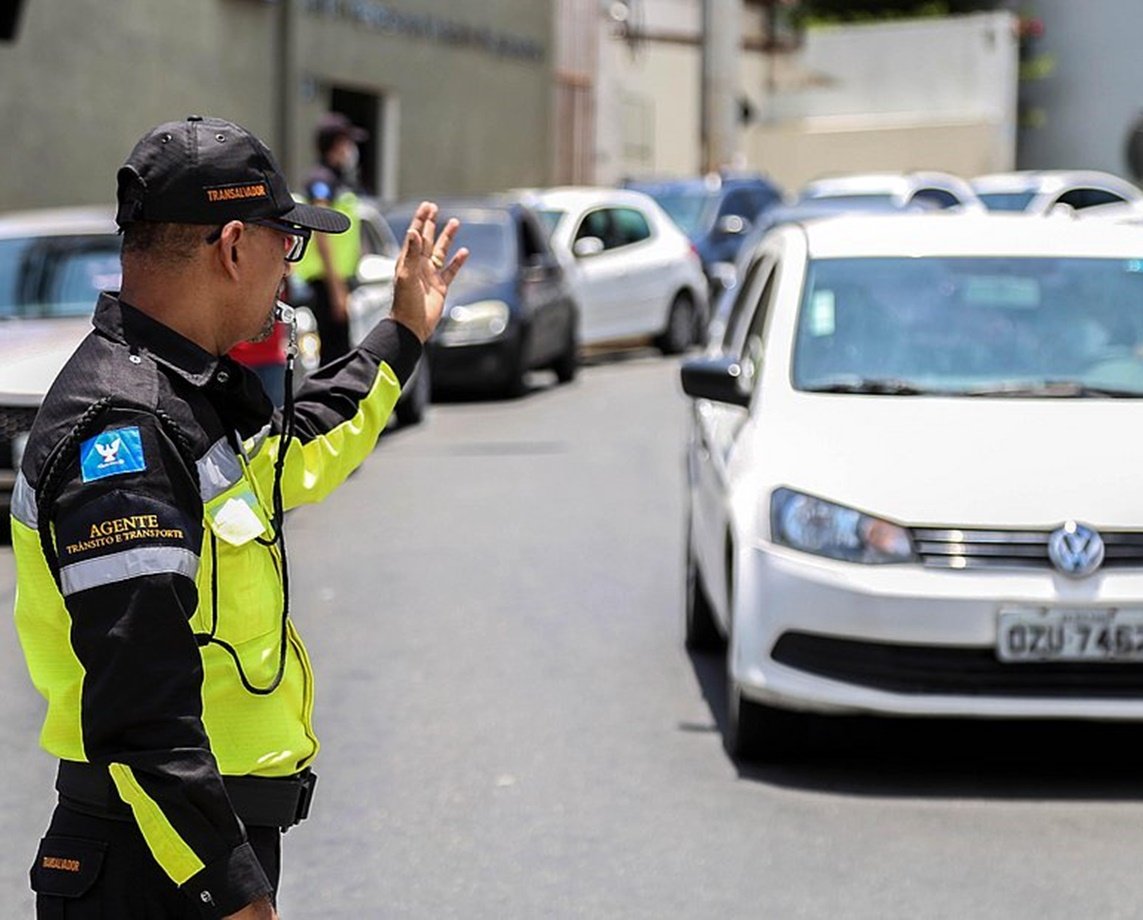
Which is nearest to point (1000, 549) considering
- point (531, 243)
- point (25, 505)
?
point (25, 505)

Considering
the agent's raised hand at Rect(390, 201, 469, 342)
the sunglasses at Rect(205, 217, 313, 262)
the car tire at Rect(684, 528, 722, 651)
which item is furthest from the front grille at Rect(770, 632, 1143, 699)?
the sunglasses at Rect(205, 217, 313, 262)

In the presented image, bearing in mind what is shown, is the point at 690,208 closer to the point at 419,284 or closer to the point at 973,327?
the point at 973,327

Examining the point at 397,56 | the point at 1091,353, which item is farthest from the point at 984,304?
the point at 397,56

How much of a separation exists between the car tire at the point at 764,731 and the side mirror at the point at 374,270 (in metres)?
8.40

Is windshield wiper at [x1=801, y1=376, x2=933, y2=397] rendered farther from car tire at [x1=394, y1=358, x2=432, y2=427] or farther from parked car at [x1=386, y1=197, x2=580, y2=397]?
parked car at [x1=386, y1=197, x2=580, y2=397]

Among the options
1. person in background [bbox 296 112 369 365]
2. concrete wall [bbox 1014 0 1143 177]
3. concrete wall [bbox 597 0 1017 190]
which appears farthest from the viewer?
concrete wall [bbox 1014 0 1143 177]

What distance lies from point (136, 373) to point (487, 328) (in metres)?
14.6

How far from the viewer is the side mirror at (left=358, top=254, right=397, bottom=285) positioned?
1468 cm

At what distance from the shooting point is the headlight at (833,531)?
614 cm

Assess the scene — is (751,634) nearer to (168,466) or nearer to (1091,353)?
(1091,353)

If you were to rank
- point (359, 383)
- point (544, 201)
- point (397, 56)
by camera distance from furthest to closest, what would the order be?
point (397, 56) < point (544, 201) < point (359, 383)

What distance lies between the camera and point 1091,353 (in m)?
7.16

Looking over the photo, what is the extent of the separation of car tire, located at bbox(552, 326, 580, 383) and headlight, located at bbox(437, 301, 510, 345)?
1691 mm

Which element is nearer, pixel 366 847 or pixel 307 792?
pixel 307 792
